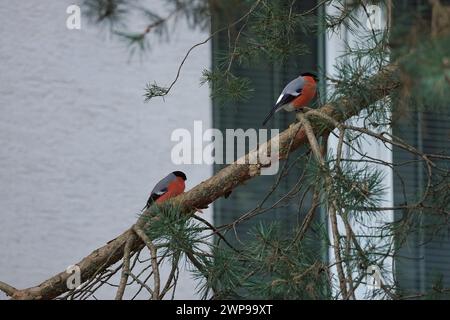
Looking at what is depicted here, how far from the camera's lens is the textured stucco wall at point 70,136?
177 inches

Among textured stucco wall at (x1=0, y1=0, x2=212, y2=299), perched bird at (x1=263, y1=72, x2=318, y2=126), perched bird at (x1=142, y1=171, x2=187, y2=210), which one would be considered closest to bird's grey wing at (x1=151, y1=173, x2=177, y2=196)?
perched bird at (x1=142, y1=171, x2=187, y2=210)

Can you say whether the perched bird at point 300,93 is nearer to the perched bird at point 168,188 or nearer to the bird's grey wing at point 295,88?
the bird's grey wing at point 295,88

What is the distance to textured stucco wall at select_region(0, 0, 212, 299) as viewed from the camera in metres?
4.50

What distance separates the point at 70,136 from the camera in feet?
14.9

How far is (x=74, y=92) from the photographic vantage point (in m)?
4.55

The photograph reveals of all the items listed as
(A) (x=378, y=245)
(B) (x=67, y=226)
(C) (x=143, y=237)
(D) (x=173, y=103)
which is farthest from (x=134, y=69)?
(A) (x=378, y=245)

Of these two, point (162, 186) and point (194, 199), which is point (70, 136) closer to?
point (162, 186)

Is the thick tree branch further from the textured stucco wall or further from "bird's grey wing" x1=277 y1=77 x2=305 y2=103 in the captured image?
the textured stucco wall

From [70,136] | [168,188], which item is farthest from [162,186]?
[70,136]

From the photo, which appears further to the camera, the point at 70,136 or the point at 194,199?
the point at 70,136

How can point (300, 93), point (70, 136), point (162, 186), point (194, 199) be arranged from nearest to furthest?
point (194, 199), point (300, 93), point (162, 186), point (70, 136)
